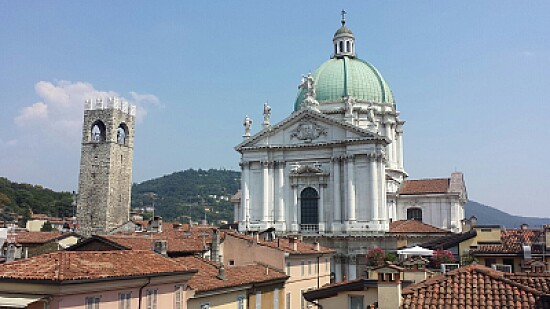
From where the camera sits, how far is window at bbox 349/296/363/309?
592 inches

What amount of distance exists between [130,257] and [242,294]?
19.9 feet

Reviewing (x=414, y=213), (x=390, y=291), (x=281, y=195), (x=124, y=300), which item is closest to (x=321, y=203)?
(x=281, y=195)

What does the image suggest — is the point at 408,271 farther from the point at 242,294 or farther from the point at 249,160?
the point at 249,160

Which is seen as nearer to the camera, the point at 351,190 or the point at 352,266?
the point at 352,266

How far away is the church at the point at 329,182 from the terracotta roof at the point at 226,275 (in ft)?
76.1

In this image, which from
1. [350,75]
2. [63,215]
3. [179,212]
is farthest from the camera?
[179,212]

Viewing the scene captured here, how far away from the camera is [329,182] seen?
53188 mm

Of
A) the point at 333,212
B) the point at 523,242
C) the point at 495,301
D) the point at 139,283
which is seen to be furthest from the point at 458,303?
the point at 333,212

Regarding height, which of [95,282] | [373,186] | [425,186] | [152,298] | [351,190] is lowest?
[152,298]

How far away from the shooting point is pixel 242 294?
944 inches

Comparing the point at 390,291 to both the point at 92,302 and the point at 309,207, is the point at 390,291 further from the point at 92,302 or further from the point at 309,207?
the point at 309,207

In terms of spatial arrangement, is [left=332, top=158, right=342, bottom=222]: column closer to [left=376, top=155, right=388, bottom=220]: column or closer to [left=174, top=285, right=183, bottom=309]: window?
[left=376, top=155, right=388, bottom=220]: column

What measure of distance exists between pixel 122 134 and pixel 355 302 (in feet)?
196

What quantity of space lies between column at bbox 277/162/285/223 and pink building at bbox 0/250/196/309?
33848mm
